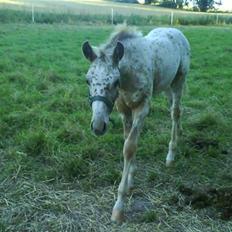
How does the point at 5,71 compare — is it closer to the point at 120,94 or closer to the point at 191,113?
the point at 191,113

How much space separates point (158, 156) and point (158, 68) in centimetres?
152

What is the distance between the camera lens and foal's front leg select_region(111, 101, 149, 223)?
4734 mm

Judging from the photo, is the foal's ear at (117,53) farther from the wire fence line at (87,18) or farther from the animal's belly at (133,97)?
the wire fence line at (87,18)

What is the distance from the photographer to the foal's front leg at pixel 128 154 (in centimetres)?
473

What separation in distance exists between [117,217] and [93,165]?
52.2 inches

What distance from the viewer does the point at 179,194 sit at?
5.28m

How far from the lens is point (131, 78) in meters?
4.85

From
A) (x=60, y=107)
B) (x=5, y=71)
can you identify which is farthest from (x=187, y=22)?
(x=60, y=107)

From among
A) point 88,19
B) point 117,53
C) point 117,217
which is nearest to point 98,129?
point 117,53

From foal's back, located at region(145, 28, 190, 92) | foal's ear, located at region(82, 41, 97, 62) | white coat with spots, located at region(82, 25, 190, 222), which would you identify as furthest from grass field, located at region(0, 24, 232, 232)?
foal's ear, located at region(82, 41, 97, 62)

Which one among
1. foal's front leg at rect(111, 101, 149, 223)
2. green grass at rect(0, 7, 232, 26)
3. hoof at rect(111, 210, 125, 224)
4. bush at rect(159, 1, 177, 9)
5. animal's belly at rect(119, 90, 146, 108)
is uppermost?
animal's belly at rect(119, 90, 146, 108)

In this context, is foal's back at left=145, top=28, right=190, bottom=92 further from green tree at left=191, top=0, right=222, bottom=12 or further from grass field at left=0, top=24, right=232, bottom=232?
green tree at left=191, top=0, right=222, bottom=12

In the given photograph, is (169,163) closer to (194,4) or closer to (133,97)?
(133,97)

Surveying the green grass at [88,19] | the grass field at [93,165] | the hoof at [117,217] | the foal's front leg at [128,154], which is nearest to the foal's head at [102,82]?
the foal's front leg at [128,154]
